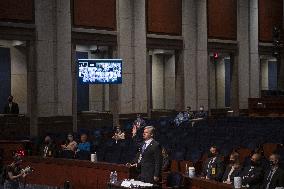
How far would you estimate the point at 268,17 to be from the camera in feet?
93.4

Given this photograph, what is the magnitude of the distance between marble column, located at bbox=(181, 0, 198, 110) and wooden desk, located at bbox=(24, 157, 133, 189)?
1136 cm

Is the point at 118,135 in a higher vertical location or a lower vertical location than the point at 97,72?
lower

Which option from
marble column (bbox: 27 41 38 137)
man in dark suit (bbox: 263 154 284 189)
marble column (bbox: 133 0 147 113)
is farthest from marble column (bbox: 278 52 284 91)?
man in dark suit (bbox: 263 154 284 189)

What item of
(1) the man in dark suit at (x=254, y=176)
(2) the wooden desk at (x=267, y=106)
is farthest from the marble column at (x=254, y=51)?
(1) the man in dark suit at (x=254, y=176)

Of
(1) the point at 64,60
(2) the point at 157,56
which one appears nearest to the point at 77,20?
(1) the point at 64,60

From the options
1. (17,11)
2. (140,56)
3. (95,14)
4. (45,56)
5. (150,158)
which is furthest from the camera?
(140,56)

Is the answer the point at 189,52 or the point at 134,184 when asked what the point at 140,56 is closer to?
the point at 189,52

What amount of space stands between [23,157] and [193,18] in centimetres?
1269

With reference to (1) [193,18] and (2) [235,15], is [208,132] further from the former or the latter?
(2) [235,15]

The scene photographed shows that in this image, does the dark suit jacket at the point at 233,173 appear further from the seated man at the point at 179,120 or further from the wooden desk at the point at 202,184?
the seated man at the point at 179,120

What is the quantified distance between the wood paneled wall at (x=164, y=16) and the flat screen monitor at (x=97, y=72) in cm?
494

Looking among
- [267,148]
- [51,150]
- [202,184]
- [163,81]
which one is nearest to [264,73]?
[163,81]

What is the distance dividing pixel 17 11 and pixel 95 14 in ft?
10.9

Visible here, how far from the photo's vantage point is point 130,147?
14.5 metres
